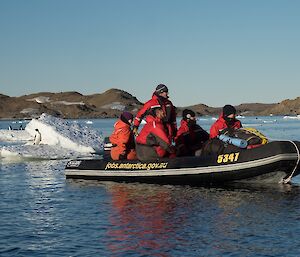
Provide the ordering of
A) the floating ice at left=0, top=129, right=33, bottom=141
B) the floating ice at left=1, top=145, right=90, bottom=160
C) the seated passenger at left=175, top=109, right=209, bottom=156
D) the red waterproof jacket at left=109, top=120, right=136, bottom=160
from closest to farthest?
the seated passenger at left=175, top=109, right=209, bottom=156 < the red waterproof jacket at left=109, top=120, right=136, bottom=160 < the floating ice at left=1, top=145, right=90, bottom=160 < the floating ice at left=0, top=129, right=33, bottom=141

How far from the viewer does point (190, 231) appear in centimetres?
864

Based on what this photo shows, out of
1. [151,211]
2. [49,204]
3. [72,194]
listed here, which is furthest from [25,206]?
[151,211]

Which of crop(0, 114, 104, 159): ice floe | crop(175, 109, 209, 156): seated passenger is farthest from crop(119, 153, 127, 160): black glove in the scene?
crop(0, 114, 104, 159): ice floe

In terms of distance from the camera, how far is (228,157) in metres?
13.3

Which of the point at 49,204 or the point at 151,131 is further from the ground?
the point at 151,131

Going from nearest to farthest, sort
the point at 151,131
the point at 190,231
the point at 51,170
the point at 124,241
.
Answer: the point at 124,241 < the point at 190,231 < the point at 151,131 < the point at 51,170

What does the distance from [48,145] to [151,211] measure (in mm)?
16376

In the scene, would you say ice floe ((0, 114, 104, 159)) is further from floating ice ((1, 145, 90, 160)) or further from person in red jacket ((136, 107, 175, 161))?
person in red jacket ((136, 107, 175, 161))

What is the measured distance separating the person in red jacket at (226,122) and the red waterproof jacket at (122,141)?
2420mm

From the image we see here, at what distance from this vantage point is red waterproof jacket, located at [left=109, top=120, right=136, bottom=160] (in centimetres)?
1555

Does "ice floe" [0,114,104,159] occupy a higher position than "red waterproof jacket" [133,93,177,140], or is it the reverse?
"red waterproof jacket" [133,93,177,140]

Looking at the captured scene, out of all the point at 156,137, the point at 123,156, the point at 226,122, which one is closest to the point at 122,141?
the point at 123,156

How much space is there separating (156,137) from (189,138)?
1852mm

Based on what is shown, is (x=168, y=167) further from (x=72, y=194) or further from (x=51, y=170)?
(x=51, y=170)
